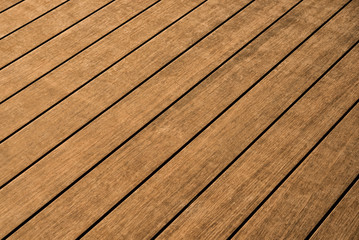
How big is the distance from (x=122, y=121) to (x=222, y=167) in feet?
1.36

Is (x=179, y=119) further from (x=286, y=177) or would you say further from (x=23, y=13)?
(x=23, y=13)

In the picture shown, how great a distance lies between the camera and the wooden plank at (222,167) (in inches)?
57.5

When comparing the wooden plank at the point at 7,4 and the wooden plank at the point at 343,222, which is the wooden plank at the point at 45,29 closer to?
the wooden plank at the point at 7,4

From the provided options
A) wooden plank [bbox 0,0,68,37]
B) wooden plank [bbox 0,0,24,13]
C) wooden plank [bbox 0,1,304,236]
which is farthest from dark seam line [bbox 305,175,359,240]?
A: wooden plank [bbox 0,0,24,13]

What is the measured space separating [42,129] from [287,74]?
0.99 m

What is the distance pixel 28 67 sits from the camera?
1.96m

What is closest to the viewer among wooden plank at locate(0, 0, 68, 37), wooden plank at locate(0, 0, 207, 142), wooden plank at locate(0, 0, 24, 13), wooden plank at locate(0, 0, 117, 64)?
wooden plank at locate(0, 0, 207, 142)

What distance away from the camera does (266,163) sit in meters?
1.62

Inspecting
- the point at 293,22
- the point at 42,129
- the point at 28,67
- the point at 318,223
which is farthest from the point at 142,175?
the point at 293,22

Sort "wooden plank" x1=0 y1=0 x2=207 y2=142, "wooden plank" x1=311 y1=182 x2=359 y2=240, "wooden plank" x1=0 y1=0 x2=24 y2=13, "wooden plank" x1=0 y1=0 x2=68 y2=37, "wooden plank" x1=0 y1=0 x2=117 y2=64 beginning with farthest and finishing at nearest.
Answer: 1. "wooden plank" x1=0 y1=0 x2=24 y2=13
2. "wooden plank" x1=0 y1=0 x2=68 y2=37
3. "wooden plank" x1=0 y1=0 x2=117 y2=64
4. "wooden plank" x1=0 y1=0 x2=207 y2=142
5. "wooden plank" x1=311 y1=182 x2=359 y2=240

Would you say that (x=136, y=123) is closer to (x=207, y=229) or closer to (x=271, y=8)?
(x=207, y=229)

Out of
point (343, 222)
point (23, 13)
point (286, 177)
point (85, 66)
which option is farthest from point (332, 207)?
point (23, 13)

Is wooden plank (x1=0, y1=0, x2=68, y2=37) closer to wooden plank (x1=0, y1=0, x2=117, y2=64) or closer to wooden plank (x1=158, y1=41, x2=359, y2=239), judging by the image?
wooden plank (x1=0, y1=0, x2=117, y2=64)

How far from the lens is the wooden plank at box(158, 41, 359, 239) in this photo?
146 centimetres
